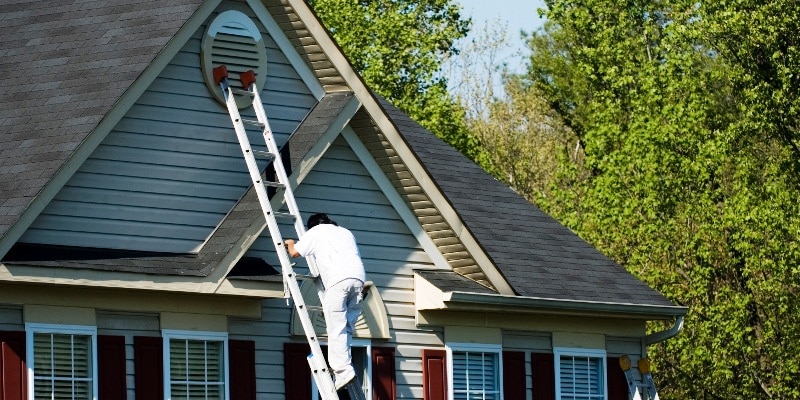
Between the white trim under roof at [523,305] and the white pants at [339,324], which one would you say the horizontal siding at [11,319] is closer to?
the white pants at [339,324]

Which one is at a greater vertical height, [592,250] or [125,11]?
[125,11]

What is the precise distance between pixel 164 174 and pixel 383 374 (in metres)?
3.85

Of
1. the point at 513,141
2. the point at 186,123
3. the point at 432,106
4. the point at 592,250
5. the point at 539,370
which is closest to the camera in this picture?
the point at 186,123

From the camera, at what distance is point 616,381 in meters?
24.2

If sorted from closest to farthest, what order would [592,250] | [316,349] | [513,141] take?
[316,349] < [592,250] < [513,141]

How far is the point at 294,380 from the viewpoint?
19.9 m

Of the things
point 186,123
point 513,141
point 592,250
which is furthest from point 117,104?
point 513,141

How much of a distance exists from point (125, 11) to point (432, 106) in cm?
2067

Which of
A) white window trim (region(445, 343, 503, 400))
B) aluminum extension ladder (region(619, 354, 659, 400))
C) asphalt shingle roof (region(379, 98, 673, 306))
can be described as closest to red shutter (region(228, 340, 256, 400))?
white window trim (region(445, 343, 503, 400))

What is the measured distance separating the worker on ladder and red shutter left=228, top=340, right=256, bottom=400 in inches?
83.0

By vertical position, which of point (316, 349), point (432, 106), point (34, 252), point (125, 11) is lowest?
point (316, 349)

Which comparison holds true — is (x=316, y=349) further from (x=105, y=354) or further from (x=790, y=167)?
(x=790, y=167)

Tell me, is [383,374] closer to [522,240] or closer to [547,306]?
[547,306]

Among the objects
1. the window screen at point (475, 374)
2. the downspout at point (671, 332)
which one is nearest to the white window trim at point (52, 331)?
the window screen at point (475, 374)
